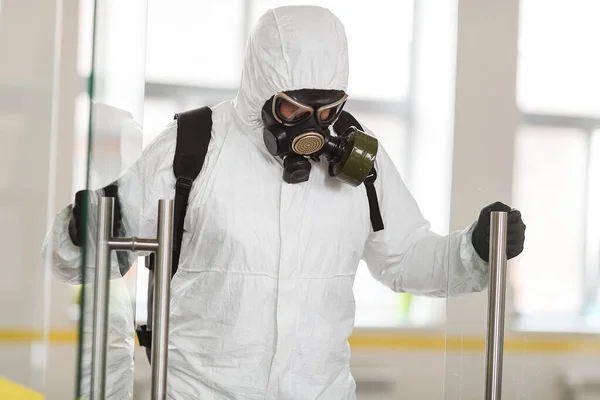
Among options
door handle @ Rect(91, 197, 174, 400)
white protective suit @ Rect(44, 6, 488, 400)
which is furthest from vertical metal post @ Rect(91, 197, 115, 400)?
white protective suit @ Rect(44, 6, 488, 400)

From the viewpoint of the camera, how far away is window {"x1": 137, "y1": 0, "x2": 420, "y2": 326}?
1.78m

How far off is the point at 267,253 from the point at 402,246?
288mm

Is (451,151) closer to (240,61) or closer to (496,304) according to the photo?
(496,304)

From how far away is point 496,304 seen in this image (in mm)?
1056

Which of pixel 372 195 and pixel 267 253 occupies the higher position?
pixel 372 195

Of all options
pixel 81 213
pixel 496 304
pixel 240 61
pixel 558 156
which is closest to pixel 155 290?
pixel 81 213

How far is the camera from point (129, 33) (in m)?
0.97

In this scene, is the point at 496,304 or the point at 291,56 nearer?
the point at 496,304

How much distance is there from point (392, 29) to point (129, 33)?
937 mm

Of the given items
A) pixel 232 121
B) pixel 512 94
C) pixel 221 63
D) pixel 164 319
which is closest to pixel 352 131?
pixel 232 121

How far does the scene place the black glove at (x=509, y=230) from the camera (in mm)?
1074

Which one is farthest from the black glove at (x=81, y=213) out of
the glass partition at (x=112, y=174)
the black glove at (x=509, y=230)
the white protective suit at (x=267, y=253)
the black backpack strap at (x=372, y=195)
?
the black backpack strap at (x=372, y=195)

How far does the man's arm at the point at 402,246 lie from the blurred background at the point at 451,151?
0.04 metres

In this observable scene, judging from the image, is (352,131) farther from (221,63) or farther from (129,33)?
(221,63)
